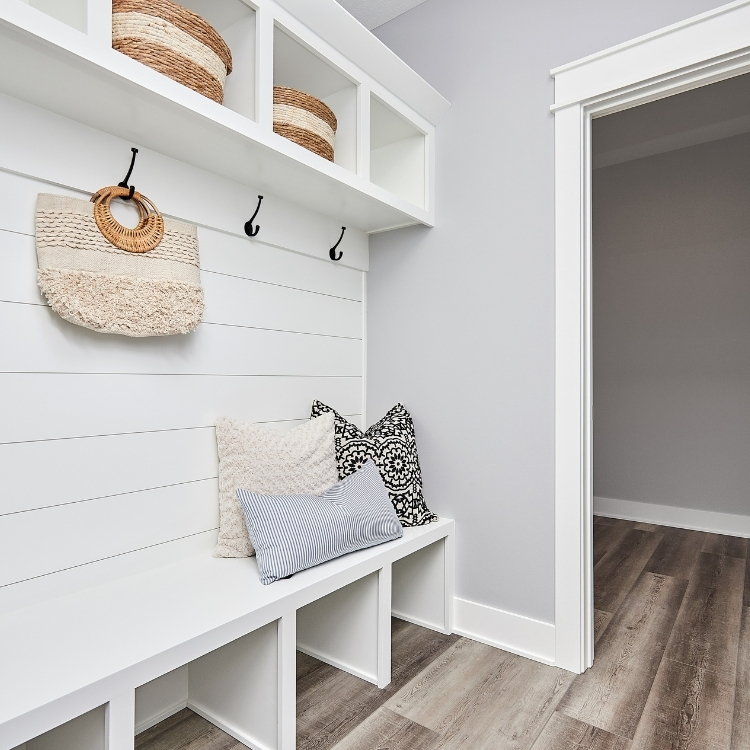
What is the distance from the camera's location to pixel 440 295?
2133mm

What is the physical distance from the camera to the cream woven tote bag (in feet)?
4.24

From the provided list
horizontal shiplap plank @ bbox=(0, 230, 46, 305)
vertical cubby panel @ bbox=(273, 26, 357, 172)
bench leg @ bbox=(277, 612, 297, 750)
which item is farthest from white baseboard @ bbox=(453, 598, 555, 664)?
horizontal shiplap plank @ bbox=(0, 230, 46, 305)

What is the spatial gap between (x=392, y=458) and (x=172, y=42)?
143 centimetres

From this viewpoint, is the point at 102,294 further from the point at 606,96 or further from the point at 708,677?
the point at 708,677

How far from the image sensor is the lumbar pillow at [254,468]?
5.43ft

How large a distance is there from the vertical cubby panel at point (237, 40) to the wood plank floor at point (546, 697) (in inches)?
66.7

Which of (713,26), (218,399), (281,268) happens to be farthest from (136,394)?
(713,26)

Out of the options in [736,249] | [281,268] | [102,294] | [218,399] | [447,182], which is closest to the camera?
[102,294]

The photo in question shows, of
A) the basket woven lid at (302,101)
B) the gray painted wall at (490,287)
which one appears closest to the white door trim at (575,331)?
the gray painted wall at (490,287)

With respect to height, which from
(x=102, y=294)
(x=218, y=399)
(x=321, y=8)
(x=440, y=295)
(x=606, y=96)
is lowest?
(x=218, y=399)

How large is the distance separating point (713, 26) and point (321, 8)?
1.12 meters

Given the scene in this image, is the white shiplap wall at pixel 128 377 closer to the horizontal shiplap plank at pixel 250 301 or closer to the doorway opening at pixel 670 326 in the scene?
the horizontal shiplap plank at pixel 250 301

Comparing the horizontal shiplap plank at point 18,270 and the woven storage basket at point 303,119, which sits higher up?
the woven storage basket at point 303,119

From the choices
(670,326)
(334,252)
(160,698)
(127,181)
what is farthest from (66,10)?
(670,326)
